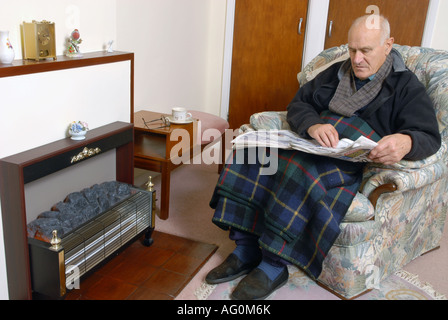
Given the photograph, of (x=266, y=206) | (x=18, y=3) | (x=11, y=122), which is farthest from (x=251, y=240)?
(x=18, y=3)

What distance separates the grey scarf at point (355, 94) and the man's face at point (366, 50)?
0.03 metres

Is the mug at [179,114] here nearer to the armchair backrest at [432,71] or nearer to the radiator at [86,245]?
the radiator at [86,245]

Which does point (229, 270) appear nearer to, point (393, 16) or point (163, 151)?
point (163, 151)

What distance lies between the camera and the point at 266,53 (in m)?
3.22

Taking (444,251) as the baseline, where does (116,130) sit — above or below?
above

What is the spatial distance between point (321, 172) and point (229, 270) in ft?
1.75

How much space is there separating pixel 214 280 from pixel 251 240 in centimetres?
23

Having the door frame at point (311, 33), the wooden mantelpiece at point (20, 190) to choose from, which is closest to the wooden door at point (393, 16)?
the door frame at point (311, 33)

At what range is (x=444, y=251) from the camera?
2.09 metres

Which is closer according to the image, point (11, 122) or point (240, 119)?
point (11, 122)

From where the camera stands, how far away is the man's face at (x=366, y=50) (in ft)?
5.63

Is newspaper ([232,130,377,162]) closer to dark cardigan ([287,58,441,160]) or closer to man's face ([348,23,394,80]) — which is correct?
dark cardigan ([287,58,441,160])

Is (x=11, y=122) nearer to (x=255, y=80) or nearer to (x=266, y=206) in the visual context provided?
(x=266, y=206)

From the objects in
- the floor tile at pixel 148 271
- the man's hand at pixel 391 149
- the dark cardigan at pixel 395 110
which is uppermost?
the dark cardigan at pixel 395 110
